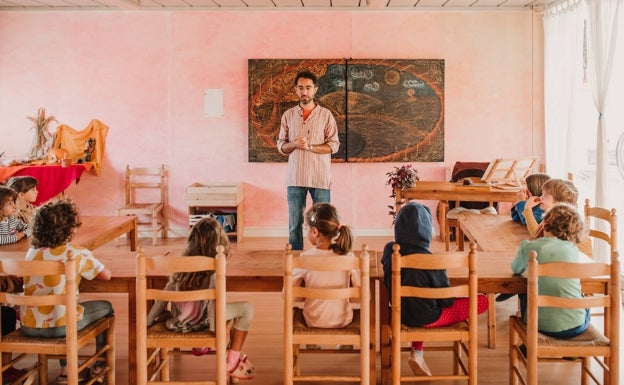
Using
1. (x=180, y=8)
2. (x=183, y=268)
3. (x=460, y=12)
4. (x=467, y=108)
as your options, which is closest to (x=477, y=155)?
(x=467, y=108)

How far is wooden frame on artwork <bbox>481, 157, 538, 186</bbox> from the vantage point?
5.18m

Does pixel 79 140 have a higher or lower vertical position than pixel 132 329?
higher

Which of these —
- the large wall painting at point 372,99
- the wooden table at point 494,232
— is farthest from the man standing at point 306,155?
the large wall painting at point 372,99

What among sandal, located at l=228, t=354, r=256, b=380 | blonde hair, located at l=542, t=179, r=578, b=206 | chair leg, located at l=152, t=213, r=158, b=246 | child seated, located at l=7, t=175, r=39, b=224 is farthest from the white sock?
chair leg, located at l=152, t=213, r=158, b=246

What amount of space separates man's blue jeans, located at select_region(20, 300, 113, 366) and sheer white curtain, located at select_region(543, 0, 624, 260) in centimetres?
404

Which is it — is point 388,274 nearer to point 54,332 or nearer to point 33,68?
point 54,332

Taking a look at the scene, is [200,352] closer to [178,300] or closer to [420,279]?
[178,300]

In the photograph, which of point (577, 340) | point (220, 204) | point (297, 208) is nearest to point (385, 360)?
point (577, 340)

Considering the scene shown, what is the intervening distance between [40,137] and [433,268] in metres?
5.61

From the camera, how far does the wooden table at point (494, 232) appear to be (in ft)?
11.3

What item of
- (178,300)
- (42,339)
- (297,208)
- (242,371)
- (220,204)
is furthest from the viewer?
(220,204)

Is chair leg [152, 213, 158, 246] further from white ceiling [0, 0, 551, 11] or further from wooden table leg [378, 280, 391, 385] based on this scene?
wooden table leg [378, 280, 391, 385]

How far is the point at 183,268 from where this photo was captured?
2484mm

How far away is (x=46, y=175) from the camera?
610cm
